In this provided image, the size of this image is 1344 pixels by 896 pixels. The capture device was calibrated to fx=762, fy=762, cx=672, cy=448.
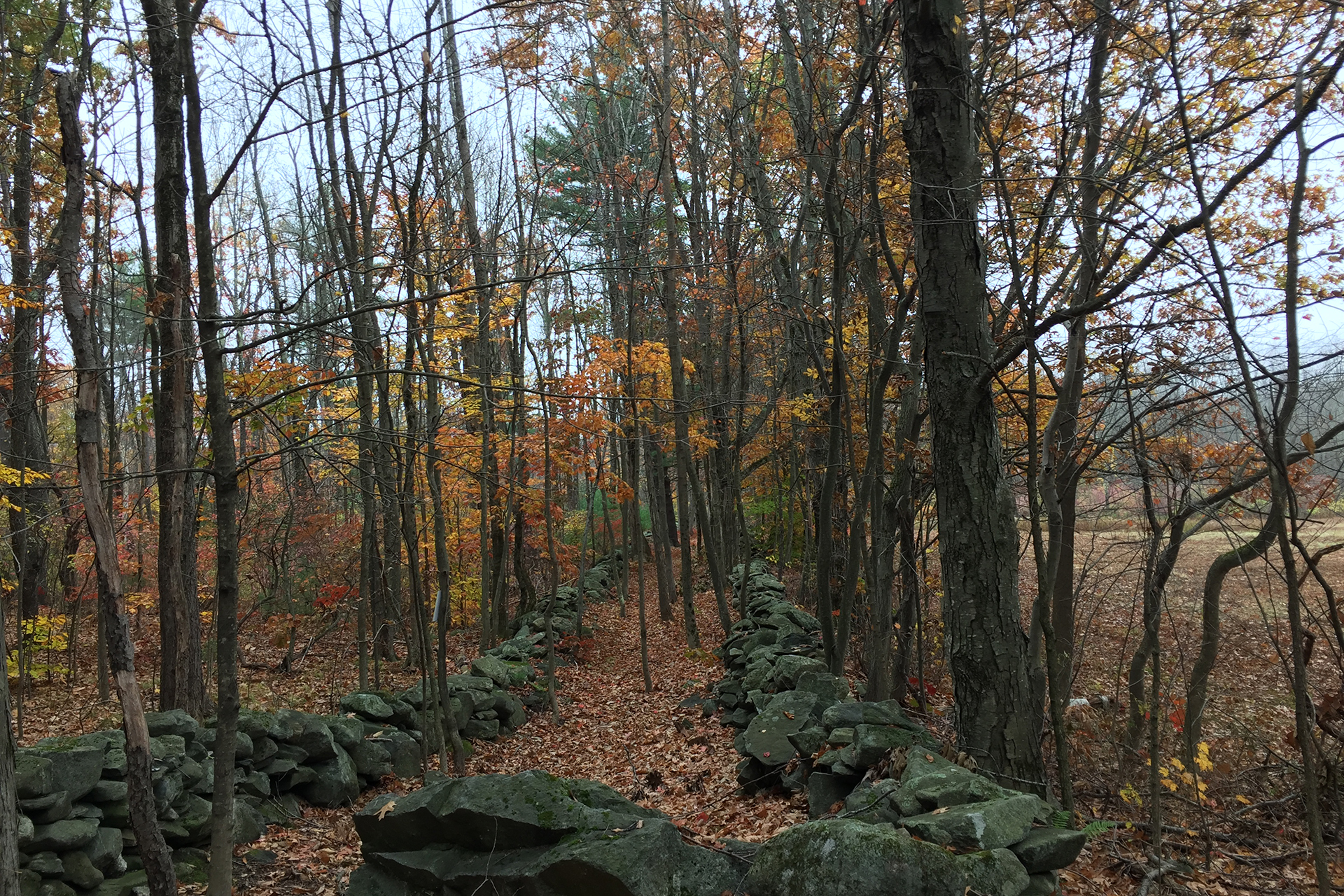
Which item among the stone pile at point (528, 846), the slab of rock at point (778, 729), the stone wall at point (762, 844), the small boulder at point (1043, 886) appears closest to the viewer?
the stone wall at point (762, 844)

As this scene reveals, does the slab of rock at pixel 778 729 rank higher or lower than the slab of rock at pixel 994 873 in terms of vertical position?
lower

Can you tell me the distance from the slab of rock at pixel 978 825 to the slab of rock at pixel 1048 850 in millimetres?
42

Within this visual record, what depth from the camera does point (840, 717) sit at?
536cm

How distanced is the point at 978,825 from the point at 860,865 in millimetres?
694

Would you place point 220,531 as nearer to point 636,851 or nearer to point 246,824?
point 636,851

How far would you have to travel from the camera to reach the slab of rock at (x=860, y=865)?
2764 millimetres

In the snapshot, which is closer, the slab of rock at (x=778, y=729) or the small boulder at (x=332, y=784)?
the slab of rock at (x=778, y=729)

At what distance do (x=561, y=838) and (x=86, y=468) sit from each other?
286cm

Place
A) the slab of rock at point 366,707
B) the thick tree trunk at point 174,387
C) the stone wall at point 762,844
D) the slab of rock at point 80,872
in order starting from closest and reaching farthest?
the stone wall at point 762,844 < the slab of rock at point 80,872 < the thick tree trunk at point 174,387 < the slab of rock at point 366,707

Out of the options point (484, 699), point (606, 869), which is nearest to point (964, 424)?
point (606, 869)

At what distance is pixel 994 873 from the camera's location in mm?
2953

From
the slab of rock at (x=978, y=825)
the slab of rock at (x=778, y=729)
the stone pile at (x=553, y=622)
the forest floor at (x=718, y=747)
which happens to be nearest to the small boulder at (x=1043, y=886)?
the slab of rock at (x=978, y=825)

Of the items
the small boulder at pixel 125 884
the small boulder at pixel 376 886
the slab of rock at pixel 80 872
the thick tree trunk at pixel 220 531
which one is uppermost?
the thick tree trunk at pixel 220 531

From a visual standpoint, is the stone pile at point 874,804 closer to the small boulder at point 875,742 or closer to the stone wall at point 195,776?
the small boulder at point 875,742
